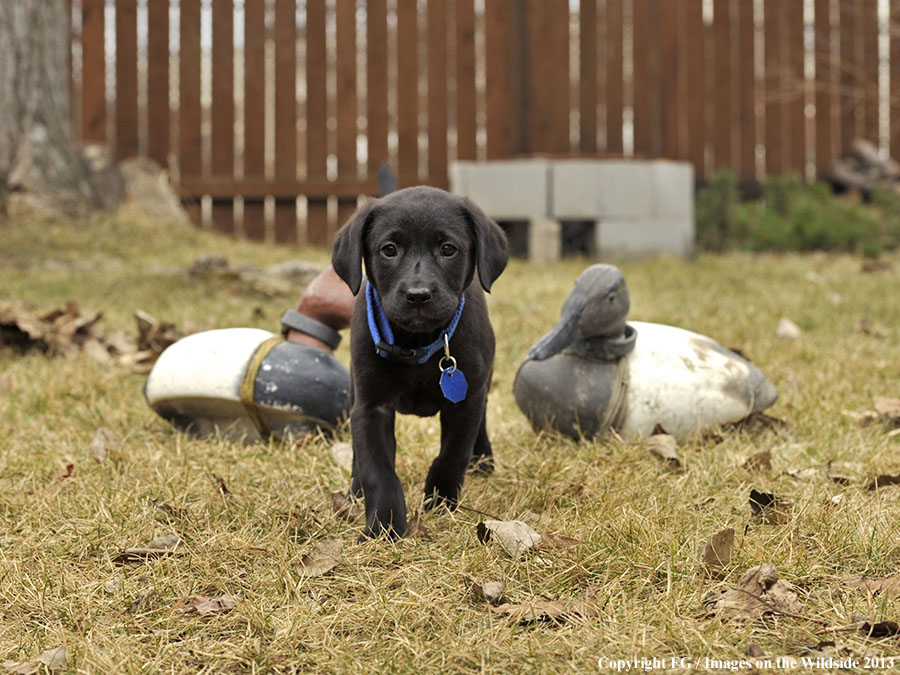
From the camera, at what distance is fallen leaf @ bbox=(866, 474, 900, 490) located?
8.90ft

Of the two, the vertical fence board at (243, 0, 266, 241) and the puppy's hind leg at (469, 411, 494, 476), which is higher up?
the vertical fence board at (243, 0, 266, 241)

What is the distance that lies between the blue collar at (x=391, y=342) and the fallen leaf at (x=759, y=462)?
1005 millimetres

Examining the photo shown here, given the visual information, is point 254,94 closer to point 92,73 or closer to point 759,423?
point 92,73

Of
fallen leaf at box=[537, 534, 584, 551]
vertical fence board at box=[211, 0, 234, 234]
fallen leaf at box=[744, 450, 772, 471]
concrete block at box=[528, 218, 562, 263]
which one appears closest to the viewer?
fallen leaf at box=[537, 534, 584, 551]

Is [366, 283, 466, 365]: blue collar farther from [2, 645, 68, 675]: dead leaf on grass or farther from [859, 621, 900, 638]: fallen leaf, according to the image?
[859, 621, 900, 638]: fallen leaf

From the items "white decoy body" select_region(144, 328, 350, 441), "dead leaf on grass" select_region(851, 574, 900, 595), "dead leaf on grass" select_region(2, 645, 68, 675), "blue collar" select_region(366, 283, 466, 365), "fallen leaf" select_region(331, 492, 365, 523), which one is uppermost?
"blue collar" select_region(366, 283, 466, 365)

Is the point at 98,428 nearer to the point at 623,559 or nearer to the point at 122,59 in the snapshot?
the point at 623,559

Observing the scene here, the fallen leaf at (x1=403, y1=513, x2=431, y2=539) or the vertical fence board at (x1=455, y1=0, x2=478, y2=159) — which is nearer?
the fallen leaf at (x1=403, y1=513, x2=431, y2=539)

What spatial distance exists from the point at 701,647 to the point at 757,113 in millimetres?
8764

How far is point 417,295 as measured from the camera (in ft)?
7.50

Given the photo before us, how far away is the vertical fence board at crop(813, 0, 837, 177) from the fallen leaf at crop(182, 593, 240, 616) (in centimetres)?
920

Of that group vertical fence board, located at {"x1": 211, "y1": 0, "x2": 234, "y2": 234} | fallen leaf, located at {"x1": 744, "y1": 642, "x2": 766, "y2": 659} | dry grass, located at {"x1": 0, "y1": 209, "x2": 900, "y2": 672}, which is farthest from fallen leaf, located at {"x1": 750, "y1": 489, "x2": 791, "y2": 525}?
vertical fence board, located at {"x1": 211, "y1": 0, "x2": 234, "y2": 234}

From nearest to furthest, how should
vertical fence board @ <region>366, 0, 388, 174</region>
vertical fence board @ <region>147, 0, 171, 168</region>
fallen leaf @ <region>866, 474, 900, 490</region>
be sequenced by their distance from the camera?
fallen leaf @ <region>866, 474, 900, 490</region> → vertical fence board @ <region>147, 0, 171, 168</region> → vertical fence board @ <region>366, 0, 388, 174</region>

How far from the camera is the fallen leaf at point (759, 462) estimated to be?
2871mm
